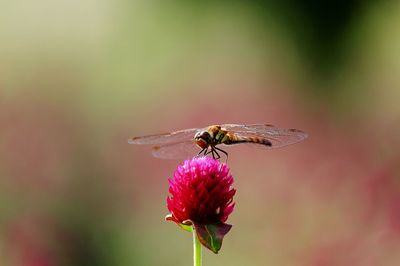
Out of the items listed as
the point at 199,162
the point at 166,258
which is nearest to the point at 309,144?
the point at 166,258

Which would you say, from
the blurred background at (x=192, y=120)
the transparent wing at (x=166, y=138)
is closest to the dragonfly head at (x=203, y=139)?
the transparent wing at (x=166, y=138)

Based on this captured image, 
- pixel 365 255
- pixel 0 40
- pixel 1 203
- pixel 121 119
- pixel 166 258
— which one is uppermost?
pixel 0 40

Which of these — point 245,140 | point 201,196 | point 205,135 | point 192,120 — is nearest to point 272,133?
point 245,140

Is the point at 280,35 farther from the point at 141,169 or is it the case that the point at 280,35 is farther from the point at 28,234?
the point at 28,234

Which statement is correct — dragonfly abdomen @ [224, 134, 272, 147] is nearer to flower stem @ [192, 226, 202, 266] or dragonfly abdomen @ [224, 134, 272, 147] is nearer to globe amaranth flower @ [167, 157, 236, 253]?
globe amaranth flower @ [167, 157, 236, 253]

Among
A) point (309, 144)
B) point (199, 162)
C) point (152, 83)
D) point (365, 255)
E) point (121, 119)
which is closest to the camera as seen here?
point (199, 162)

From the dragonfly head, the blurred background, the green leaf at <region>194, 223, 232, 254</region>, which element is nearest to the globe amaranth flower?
the green leaf at <region>194, 223, 232, 254</region>
